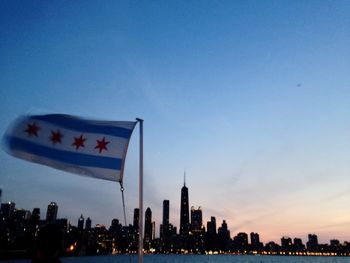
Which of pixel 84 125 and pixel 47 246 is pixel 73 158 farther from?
pixel 47 246

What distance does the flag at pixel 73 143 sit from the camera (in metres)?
8.66

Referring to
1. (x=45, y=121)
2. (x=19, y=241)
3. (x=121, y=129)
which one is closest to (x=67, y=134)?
(x=45, y=121)

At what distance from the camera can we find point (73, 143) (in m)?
9.05

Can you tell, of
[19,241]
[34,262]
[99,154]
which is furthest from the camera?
[19,241]

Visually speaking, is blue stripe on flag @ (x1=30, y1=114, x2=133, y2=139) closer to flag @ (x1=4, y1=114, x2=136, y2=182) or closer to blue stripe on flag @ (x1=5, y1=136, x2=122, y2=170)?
flag @ (x1=4, y1=114, x2=136, y2=182)

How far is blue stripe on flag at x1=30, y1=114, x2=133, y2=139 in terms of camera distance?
9.14 metres

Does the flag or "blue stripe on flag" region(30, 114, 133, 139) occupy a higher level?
"blue stripe on flag" region(30, 114, 133, 139)

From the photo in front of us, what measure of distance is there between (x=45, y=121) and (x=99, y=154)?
1.66 metres

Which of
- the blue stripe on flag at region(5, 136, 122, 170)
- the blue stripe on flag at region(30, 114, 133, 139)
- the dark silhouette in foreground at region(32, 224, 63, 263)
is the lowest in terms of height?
the dark silhouette in foreground at region(32, 224, 63, 263)

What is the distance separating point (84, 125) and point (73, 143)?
578mm

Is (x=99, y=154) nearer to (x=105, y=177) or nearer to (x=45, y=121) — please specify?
(x=105, y=177)

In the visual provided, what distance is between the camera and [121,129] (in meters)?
9.32

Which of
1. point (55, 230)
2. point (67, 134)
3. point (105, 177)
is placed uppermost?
point (67, 134)

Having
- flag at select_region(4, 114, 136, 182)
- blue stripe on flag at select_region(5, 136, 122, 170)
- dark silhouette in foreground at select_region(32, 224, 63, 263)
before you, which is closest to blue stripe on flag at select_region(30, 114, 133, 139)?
flag at select_region(4, 114, 136, 182)
